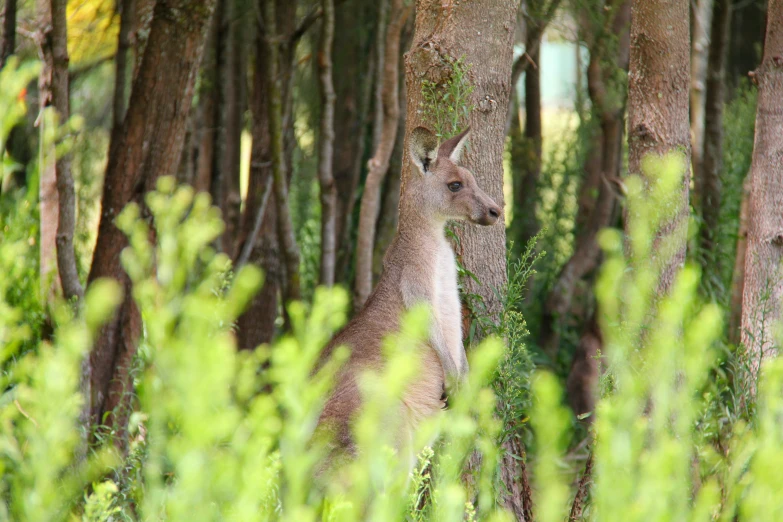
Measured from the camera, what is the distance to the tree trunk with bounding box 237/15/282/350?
21.0 feet

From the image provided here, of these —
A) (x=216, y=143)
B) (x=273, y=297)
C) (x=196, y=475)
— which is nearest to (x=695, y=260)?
(x=273, y=297)

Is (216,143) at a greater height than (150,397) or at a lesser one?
greater

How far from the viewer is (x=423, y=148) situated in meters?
3.51

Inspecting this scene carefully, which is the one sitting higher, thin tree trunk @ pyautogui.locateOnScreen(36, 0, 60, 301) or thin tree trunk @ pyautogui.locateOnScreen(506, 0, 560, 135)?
thin tree trunk @ pyautogui.locateOnScreen(506, 0, 560, 135)

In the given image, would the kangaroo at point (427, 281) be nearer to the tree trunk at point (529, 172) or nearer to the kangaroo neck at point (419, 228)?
the kangaroo neck at point (419, 228)

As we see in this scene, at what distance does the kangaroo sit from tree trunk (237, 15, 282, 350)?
2.92 m

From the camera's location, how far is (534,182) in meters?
7.31

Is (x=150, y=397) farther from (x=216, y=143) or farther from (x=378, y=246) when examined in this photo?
(x=216, y=143)

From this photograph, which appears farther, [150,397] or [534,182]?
[534,182]

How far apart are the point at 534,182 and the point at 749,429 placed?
4637 mm

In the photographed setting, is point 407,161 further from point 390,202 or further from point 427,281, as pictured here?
point 390,202

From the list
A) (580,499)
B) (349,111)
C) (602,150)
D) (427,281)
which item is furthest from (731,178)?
(580,499)

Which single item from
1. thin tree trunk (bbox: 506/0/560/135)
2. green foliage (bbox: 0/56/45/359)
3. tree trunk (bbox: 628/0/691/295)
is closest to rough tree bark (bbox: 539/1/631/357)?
thin tree trunk (bbox: 506/0/560/135)

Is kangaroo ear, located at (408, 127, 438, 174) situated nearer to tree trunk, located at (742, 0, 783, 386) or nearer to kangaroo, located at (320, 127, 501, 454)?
kangaroo, located at (320, 127, 501, 454)
